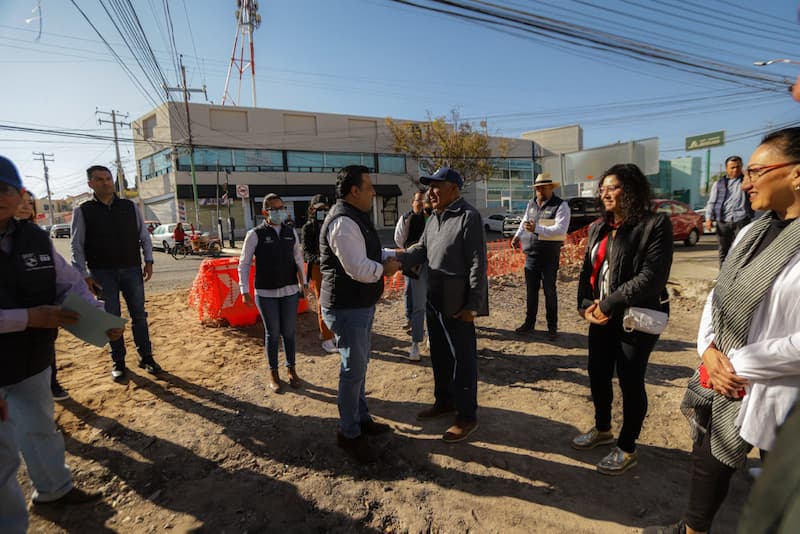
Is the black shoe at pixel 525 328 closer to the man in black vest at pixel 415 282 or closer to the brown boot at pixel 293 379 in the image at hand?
the man in black vest at pixel 415 282

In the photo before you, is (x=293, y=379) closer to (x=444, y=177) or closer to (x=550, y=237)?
(x=444, y=177)

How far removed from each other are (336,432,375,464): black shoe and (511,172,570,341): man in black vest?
127 inches

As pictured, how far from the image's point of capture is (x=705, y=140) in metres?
41.4

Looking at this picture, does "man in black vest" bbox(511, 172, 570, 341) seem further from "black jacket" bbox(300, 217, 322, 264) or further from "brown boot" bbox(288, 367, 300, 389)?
"brown boot" bbox(288, 367, 300, 389)

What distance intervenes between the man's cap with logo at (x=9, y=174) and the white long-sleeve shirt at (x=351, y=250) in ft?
5.38

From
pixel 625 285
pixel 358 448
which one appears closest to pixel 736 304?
pixel 625 285

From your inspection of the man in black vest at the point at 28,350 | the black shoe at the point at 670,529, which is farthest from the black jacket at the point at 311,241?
the black shoe at the point at 670,529

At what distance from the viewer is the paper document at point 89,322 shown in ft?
7.14

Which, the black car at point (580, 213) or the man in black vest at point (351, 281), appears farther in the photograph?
the black car at point (580, 213)

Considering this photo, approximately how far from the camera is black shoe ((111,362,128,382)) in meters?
4.20

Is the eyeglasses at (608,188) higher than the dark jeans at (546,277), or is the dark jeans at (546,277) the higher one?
the eyeglasses at (608,188)

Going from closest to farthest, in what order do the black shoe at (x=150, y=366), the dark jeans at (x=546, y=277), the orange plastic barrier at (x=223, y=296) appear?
the black shoe at (x=150, y=366), the dark jeans at (x=546, y=277), the orange plastic barrier at (x=223, y=296)

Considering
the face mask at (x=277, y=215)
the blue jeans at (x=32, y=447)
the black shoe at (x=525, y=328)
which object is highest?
the face mask at (x=277, y=215)

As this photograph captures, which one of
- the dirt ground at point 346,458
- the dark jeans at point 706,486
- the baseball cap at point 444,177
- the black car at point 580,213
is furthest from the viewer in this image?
the black car at point 580,213
